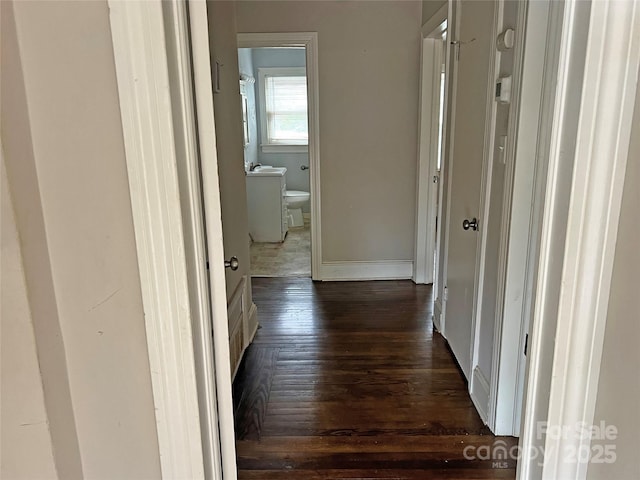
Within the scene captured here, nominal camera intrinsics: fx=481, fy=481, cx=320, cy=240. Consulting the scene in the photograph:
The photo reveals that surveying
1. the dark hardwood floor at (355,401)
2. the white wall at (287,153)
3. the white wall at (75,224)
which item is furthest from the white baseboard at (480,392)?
the white wall at (287,153)

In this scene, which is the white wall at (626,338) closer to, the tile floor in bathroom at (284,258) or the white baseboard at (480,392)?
the white baseboard at (480,392)

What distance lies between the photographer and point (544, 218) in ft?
3.35

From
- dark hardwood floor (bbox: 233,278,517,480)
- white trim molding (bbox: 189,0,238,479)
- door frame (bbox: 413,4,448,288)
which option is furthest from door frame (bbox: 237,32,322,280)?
white trim molding (bbox: 189,0,238,479)

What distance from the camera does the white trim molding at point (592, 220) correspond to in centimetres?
86

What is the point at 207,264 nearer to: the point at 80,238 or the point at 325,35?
the point at 80,238

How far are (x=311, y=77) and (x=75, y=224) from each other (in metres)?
3.20

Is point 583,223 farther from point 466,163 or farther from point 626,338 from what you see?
point 466,163

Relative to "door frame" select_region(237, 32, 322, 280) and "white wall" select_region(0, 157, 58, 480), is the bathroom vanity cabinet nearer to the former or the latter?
"door frame" select_region(237, 32, 322, 280)

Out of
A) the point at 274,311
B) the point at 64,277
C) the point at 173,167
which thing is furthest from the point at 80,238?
the point at 274,311

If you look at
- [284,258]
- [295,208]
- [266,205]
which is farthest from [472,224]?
[295,208]

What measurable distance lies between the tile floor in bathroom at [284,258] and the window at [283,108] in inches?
71.9

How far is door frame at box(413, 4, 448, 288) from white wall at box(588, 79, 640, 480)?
250 centimetres

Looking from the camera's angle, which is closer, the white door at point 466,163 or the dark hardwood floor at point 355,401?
the dark hardwood floor at point 355,401

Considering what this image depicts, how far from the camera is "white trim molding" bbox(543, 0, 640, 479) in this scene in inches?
33.7
